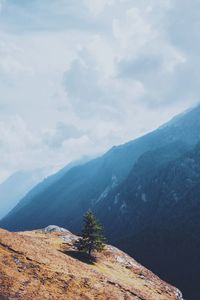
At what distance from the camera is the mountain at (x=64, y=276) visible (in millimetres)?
50875

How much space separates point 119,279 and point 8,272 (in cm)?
1772

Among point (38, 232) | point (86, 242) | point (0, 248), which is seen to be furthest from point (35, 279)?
point (38, 232)

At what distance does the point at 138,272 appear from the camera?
7238 cm

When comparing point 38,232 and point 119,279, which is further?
point 38,232

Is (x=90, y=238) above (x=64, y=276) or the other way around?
above

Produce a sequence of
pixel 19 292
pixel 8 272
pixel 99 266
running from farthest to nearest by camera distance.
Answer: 1. pixel 99 266
2. pixel 8 272
3. pixel 19 292

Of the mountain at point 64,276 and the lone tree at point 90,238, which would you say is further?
the lone tree at point 90,238

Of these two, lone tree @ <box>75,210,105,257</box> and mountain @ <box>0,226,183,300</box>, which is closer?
mountain @ <box>0,226,183,300</box>

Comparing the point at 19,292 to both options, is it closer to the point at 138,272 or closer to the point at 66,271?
the point at 66,271

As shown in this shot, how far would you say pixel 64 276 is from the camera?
55.5 m

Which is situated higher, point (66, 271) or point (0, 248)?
point (0, 248)

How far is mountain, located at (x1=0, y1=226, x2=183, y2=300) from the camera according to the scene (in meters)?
50.9

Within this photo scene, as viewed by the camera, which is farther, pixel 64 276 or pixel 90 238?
pixel 90 238

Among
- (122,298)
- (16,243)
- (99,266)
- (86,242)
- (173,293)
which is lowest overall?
(173,293)
